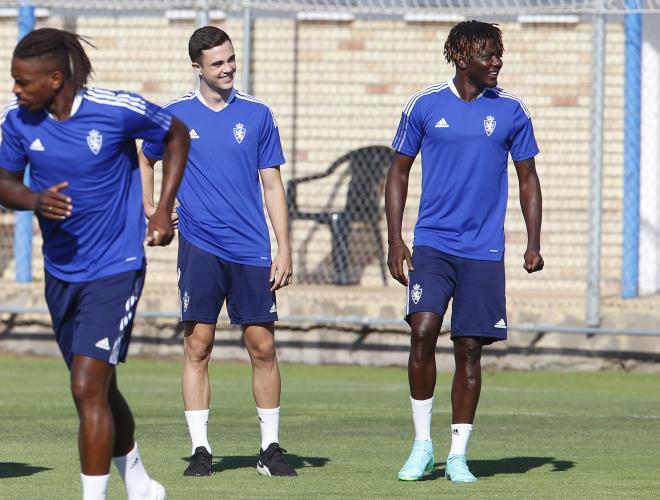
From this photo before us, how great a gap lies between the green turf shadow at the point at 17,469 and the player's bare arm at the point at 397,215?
6.84 ft

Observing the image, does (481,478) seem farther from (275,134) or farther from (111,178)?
(111,178)

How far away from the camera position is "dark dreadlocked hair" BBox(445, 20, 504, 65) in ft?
27.1

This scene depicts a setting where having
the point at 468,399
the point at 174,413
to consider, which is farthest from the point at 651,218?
the point at 468,399

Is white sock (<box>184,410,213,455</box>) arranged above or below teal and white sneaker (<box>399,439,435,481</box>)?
above

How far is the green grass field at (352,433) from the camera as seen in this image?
7914 millimetres

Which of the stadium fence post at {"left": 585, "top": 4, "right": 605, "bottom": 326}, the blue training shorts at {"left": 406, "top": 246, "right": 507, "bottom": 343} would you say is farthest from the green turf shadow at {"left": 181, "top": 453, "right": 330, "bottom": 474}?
the stadium fence post at {"left": 585, "top": 4, "right": 605, "bottom": 326}

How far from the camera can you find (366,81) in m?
16.5

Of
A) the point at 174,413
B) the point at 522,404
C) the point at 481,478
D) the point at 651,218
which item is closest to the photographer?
the point at 481,478

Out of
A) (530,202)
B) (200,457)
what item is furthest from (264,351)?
(530,202)

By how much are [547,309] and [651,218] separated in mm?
1975

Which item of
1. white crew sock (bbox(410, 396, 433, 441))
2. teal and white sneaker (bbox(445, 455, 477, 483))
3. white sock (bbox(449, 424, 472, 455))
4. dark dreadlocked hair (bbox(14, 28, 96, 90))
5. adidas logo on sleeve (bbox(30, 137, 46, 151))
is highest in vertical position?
dark dreadlocked hair (bbox(14, 28, 96, 90))

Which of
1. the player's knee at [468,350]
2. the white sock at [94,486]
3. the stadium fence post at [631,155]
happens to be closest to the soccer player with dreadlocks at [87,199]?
the white sock at [94,486]

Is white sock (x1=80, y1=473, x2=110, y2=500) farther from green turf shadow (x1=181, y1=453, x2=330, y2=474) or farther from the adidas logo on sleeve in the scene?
green turf shadow (x1=181, y1=453, x2=330, y2=474)

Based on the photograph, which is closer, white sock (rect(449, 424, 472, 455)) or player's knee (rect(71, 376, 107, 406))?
player's knee (rect(71, 376, 107, 406))
